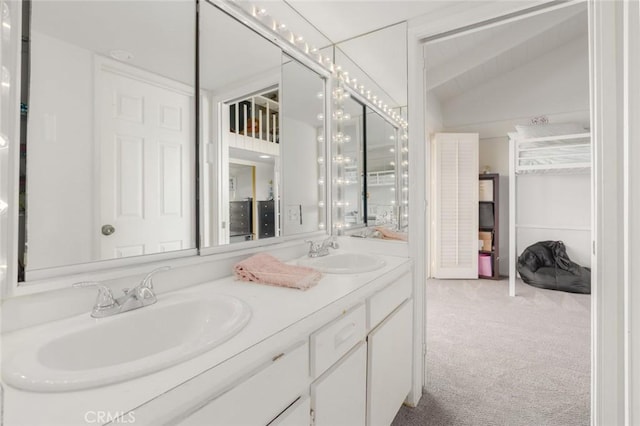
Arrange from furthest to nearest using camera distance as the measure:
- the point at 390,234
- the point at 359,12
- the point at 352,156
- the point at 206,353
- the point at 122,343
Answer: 1. the point at 352,156
2. the point at 390,234
3. the point at 359,12
4. the point at 122,343
5. the point at 206,353

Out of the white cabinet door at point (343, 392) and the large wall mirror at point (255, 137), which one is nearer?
the white cabinet door at point (343, 392)

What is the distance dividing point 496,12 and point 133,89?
71.2 inches

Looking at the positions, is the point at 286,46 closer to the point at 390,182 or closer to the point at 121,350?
the point at 390,182

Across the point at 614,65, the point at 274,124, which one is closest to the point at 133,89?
the point at 274,124

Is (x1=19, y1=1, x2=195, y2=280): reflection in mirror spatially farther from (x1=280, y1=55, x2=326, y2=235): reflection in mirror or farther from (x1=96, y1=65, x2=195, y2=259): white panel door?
(x1=280, y1=55, x2=326, y2=235): reflection in mirror

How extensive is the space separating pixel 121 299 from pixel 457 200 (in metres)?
4.20

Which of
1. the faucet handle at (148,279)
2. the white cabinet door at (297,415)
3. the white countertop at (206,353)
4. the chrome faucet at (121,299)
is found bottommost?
the white cabinet door at (297,415)

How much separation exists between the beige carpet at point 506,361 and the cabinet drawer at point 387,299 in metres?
0.68

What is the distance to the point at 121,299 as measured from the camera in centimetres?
92

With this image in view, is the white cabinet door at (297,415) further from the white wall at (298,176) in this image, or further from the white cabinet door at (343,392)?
the white wall at (298,176)

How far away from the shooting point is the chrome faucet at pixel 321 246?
1862 millimetres

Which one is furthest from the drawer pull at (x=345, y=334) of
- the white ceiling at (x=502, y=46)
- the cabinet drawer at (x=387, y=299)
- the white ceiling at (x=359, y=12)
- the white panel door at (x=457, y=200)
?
the white panel door at (x=457, y=200)

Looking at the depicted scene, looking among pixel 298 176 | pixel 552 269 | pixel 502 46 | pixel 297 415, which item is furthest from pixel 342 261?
pixel 552 269

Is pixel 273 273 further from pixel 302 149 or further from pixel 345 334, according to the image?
pixel 302 149
